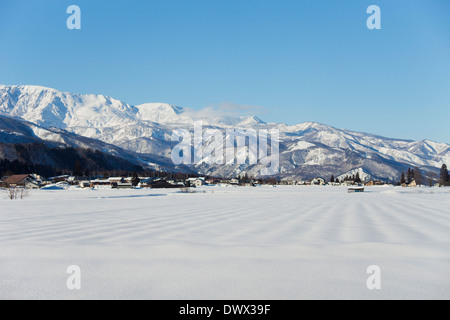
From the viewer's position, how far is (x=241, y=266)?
23.3ft

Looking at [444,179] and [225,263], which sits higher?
[444,179]

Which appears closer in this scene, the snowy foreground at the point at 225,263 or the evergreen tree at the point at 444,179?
the snowy foreground at the point at 225,263

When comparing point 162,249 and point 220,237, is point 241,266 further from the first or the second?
point 220,237

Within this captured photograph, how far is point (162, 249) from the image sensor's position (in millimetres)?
8711

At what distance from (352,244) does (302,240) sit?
1.32 meters

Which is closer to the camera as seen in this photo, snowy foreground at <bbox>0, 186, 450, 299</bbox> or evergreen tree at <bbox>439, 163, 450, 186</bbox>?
snowy foreground at <bbox>0, 186, 450, 299</bbox>

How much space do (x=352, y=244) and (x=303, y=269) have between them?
10.1 feet

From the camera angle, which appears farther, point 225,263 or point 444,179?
point 444,179
